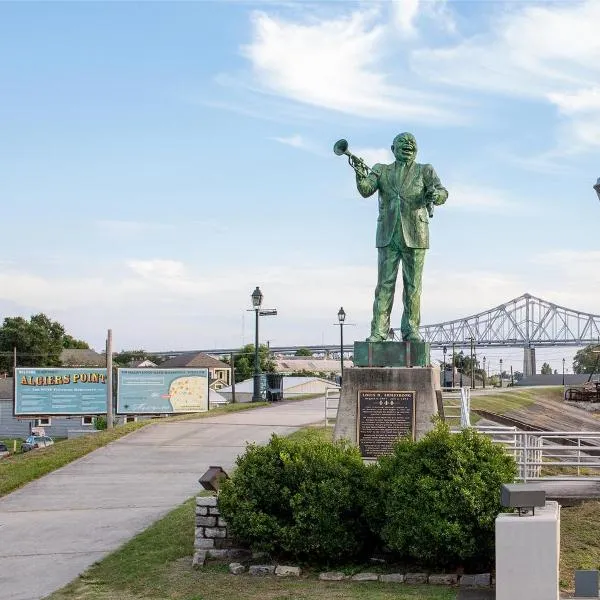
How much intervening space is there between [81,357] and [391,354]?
→ 311 ft

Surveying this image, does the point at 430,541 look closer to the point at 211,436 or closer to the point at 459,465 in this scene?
the point at 459,465

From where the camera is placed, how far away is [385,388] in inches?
532

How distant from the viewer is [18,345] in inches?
3477

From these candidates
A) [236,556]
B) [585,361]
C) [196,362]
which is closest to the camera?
[236,556]

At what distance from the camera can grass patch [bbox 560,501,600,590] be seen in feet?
30.7

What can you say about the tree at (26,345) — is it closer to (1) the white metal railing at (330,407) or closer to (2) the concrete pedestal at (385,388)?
(1) the white metal railing at (330,407)

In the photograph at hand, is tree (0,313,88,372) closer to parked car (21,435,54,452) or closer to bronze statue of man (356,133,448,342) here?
parked car (21,435,54,452)

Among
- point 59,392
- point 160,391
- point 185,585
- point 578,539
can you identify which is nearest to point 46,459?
point 185,585

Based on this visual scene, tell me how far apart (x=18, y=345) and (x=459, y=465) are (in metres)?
84.3

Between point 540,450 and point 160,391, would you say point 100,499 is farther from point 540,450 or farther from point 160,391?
point 160,391

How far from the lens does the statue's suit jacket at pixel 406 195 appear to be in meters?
14.1

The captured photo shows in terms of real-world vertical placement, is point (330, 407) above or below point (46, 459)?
above

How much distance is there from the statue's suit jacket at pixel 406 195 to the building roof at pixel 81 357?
84773mm

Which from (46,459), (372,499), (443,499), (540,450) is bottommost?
(46,459)
